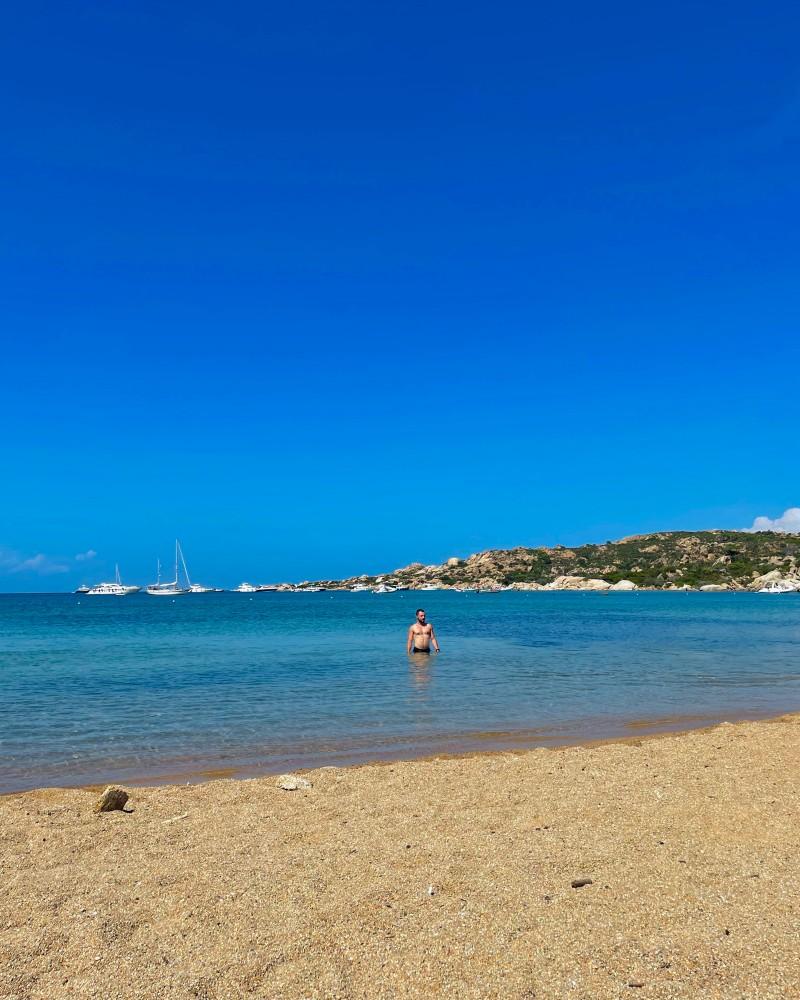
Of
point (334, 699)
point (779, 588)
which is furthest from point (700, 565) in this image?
point (334, 699)

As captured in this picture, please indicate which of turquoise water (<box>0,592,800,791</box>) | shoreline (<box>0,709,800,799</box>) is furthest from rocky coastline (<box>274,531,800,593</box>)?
shoreline (<box>0,709,800,799</box>)

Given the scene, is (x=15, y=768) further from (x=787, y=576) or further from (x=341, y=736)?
(x=787, y=576)

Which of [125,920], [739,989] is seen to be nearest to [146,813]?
[125,920]

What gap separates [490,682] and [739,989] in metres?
17.9

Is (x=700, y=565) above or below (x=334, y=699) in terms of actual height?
above

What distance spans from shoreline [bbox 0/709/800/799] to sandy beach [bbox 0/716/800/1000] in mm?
1279

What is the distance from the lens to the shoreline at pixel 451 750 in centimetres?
1127

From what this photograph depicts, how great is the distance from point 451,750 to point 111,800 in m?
6.20

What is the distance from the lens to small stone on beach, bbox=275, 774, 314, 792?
9836 mm

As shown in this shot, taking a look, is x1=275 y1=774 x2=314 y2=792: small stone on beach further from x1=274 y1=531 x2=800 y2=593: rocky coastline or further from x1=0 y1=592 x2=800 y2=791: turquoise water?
x1=274 y1=531 x2=800 y2=593: rocky coastline

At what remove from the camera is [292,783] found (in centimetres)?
993

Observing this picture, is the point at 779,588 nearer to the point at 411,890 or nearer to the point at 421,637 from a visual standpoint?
the point at 421,637

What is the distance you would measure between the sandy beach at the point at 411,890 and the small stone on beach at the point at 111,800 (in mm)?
226

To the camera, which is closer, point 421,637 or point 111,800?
point 111,800
